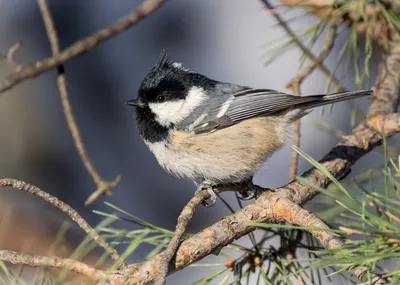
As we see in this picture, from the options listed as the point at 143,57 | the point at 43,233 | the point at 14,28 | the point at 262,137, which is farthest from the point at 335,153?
the point at 14,28

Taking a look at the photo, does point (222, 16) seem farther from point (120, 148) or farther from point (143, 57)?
point (120, 148)

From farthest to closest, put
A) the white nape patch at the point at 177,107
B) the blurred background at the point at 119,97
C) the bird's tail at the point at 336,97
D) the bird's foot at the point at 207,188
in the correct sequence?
the blurred background at the point at 119,97 → the white nape patch at the point at 177,107 → the bird's tail at the point at 336,97 → the bird's foot at the point at 207,188

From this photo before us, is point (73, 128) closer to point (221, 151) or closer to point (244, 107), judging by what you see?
point (221, 151)

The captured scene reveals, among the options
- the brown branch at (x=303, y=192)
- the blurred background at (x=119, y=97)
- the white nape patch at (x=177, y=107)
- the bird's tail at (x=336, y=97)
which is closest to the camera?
the brown branch at (x=303, y=192)

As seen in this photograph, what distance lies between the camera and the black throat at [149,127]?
1.51 meters

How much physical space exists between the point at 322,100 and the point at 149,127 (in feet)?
1.56

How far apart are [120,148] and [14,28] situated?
726 millimetres

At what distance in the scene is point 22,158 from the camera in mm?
2273

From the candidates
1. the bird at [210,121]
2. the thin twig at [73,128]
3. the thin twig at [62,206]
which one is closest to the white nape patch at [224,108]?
the bird at [210,121]

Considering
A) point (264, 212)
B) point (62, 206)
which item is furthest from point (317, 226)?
point (62, 206)

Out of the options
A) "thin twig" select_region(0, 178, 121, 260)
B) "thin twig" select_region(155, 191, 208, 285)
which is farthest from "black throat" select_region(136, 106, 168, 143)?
"thin twig" select_region(0, 178, 121, 260)

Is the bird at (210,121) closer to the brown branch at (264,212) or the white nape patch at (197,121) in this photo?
the white nape patch at (197,121)

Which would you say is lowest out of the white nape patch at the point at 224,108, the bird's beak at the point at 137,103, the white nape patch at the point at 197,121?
the white nape patch at the point at 197,121

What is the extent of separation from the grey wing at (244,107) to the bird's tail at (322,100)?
0.03m
